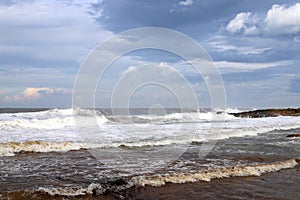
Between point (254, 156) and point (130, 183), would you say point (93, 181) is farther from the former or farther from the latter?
point (254, 156)

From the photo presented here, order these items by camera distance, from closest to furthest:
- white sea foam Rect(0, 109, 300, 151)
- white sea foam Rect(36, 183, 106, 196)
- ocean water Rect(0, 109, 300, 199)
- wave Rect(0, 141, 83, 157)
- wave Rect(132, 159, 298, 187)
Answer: white sea foam Rect(36, 183, 106, 196)
ocean water Rect(0, 109, 300, 199)
wave Rect(132, 159, 298, 187)
wave Rect(0, 141, 83, 157)
white sea foam Rect(0, 109, 300, 151)

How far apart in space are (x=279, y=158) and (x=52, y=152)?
9.13m

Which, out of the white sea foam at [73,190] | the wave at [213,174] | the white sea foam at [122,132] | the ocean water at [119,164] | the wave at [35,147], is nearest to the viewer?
the white sea foam at [73,190]

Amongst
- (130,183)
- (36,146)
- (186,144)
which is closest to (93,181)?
(130,183)

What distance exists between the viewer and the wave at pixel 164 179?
7.37 m

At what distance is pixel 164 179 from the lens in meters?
8.60

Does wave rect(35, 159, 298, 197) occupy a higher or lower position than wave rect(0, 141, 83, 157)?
lower

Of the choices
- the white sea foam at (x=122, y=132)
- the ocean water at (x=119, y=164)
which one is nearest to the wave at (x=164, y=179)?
the ocean water at (x=119, y=164)

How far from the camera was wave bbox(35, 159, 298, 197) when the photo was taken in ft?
24.2

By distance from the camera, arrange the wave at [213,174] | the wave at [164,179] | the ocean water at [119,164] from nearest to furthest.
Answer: the wave at [164,179]
the ocean water at [119,164]
the wave at [213,174]

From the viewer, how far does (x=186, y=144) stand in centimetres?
1681

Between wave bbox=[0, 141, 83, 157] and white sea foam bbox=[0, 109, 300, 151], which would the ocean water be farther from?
white sea foam bbox=[0, 109, 300, 151]

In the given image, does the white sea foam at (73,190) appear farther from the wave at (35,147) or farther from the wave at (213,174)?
the wave at (35,147)

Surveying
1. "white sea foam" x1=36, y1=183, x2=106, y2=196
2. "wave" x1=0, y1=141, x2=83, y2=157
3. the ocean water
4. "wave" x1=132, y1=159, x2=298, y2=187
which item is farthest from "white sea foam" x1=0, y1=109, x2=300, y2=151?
"white sea foam" x1=36, y1=183, x2=106, y2=196
